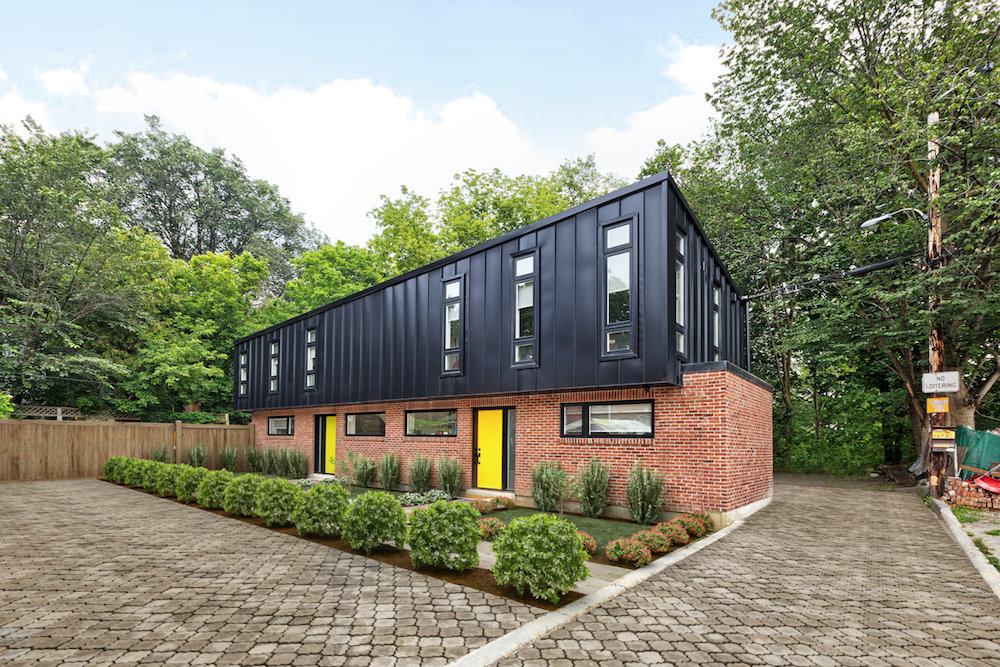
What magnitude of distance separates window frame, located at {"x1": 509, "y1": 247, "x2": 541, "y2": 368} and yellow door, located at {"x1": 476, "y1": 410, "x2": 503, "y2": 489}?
78.4 inches

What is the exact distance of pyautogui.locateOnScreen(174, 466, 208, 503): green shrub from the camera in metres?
12.1

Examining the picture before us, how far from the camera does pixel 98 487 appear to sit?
15.8m

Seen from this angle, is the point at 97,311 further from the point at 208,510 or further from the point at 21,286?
the point at 208,510

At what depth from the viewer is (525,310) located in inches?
474

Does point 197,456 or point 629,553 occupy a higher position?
point 629,553

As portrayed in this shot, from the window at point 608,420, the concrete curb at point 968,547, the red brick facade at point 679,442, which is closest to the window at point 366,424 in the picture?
the red brick facade at point 679,442

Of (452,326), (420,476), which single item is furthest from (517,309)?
(420,476)

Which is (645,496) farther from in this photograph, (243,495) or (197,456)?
(197,456)

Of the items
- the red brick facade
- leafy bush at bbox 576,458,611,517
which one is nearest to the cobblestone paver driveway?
leafy bush at bbox 576,458,611,517

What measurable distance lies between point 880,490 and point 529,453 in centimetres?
1213

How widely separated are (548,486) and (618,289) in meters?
4.32

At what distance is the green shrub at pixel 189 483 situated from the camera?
39.6 ft

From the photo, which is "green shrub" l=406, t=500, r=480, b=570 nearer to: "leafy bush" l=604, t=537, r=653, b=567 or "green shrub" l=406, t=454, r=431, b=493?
"leafy bush" l=604, t=537, r=653, b=567

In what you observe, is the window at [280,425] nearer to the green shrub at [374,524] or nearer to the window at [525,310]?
the window at [525,310]
